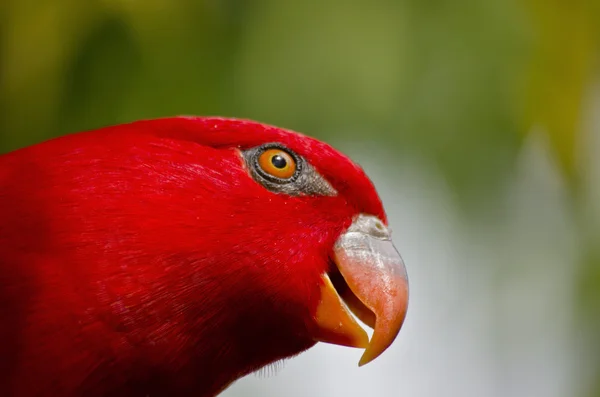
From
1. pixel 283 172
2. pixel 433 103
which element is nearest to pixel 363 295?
pixel 283 172

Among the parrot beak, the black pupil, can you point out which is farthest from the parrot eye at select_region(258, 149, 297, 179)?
the parrot beak

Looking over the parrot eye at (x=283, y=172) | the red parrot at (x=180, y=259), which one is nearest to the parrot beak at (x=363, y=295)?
the red parrot at (x=180, y=259)

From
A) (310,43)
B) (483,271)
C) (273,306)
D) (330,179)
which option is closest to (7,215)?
(273,306)

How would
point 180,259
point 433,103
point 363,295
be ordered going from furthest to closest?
point 433,103, point 363,295, point 180,259

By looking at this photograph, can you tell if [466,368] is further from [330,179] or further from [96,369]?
[96,369]

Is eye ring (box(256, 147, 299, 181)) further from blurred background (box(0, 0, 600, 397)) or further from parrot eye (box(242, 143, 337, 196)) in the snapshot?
blurred background (box(0, 0, 600, 397))

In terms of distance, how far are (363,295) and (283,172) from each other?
0.93 ft

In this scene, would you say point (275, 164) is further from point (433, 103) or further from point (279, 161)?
point (433, 103)

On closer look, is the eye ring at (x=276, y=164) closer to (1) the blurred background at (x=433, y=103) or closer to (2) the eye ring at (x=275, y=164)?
(2) the eye ring at (x=275, y=164)

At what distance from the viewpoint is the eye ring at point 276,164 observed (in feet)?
5.64

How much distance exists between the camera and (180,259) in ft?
5.06

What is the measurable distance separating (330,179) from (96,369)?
1.95 ft

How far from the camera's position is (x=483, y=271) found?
12.7ft

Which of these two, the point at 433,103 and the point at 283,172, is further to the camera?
the point at 433,103
